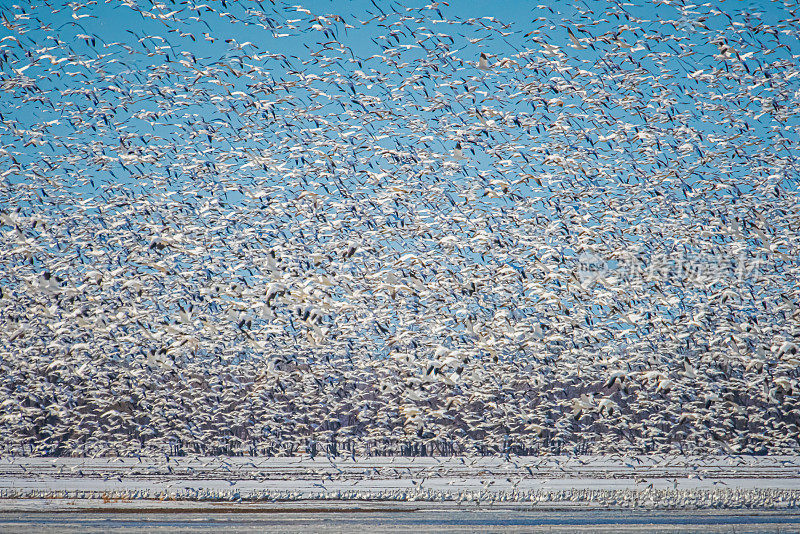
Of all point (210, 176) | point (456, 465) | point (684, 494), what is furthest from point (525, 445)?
point (210, 176)

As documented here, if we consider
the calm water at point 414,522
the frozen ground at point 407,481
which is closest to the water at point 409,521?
the calm water at point 414,522

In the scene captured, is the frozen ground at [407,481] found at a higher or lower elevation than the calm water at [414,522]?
higher

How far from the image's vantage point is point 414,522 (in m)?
19.1

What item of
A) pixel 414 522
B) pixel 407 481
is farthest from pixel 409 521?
pixel 407 481

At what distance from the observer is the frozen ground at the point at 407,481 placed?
887 inches

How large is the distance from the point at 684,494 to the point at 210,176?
24.3m

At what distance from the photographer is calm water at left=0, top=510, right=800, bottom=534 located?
18078mm

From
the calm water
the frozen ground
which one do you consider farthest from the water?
the frozen ground

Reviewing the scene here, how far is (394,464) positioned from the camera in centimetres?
3262

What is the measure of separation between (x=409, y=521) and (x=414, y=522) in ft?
0.64

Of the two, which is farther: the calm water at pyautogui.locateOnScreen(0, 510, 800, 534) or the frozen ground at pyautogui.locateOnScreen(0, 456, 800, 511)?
the frozen ground at pyautogui.locateOnScreen(0, 456, 800, 511)

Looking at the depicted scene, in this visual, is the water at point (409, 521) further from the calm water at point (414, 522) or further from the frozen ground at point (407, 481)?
the frozen ground at point (407, 481)

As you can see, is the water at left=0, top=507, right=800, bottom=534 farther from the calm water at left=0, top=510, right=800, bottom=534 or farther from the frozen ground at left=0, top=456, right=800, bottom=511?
the frozen ground at left=0, top=456, right=800, bottom=511

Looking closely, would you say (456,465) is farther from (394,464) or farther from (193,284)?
(193,284)
